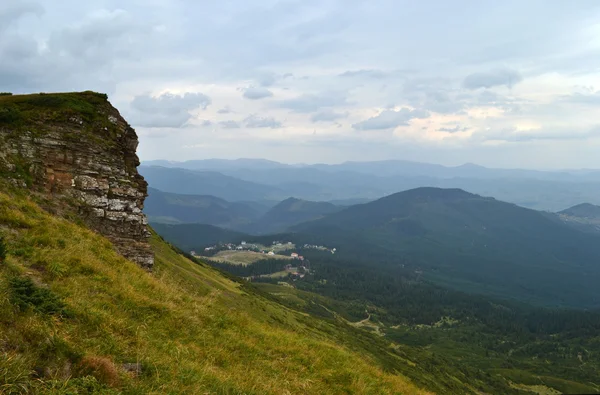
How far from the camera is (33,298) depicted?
893cm

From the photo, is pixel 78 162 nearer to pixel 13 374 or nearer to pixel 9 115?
pixel 9 115

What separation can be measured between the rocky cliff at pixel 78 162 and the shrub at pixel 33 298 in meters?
15.5

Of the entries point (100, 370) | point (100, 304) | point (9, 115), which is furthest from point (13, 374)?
point (9, 115)

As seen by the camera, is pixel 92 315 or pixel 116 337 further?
pixel 92 315

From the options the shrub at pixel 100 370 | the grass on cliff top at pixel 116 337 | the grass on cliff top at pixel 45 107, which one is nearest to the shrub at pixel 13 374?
the grass on cliff top at pixel 116 337

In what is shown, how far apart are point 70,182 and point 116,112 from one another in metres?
8.90

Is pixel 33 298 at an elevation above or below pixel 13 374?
above

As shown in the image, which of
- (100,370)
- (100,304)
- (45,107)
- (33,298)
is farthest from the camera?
(45,107)

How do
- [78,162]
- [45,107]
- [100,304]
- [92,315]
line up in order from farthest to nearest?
[45,107]
[78,162]
[100,304]
[92,315]

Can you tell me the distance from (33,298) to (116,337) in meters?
2.33

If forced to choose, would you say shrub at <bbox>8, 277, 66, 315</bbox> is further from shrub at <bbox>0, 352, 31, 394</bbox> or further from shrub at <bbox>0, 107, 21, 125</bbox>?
shrub at <bbox>0, 107, 21, 125</bbox>

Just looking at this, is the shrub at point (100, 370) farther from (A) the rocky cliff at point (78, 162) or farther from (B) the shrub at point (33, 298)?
(A) the rocky cliff at point (78, 162)

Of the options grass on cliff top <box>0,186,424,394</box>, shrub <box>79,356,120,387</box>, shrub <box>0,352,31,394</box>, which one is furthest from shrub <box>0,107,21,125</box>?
shrub <box>79,356,120,387</box>

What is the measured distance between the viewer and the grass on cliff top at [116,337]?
24.3 ft
